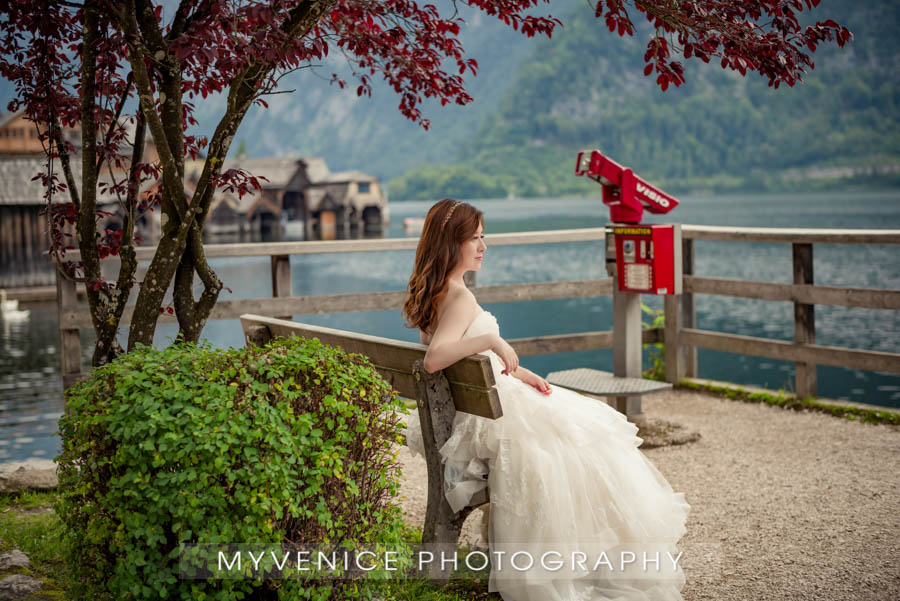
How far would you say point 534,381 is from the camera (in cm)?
329

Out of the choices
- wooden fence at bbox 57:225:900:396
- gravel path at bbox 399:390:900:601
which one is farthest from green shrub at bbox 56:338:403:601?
wooden fence at bbox 57:225:900:396

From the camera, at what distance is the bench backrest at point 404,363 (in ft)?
9.59

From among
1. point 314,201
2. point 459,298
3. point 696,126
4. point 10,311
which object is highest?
point 696,126

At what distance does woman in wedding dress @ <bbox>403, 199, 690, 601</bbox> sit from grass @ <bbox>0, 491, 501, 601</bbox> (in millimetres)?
212

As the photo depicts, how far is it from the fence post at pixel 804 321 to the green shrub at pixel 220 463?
411 centimetres

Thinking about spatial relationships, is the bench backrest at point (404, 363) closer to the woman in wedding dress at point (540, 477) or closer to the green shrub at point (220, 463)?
the woman in wedding dress at point (540, 477)

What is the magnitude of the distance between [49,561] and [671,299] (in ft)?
15.9

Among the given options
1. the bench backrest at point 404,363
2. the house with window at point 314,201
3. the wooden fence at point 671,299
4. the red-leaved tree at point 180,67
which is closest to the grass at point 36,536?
the red-leaved tree at point 180,67

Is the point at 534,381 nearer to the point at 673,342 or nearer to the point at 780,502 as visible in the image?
the point at 780,502

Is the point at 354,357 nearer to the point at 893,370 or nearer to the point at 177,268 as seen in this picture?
the point at 177,268

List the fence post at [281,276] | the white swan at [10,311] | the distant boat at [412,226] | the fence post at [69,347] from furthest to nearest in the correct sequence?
the distant boat at [412,226] → the white swan at [10,311] → the fence post at [281,276] → the fence post at [69,347]

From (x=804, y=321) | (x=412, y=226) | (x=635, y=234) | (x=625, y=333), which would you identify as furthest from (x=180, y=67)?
(x=412, y=226)

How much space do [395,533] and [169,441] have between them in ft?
2.69

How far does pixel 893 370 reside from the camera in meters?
5.57
